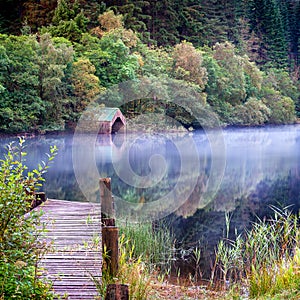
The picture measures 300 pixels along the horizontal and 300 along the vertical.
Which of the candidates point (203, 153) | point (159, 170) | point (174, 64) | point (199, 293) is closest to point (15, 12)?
point (174, 64)

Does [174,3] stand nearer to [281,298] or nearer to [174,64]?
[174,64]

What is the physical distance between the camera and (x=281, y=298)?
3.81m

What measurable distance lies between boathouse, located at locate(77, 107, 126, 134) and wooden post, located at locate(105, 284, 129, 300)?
2325cm

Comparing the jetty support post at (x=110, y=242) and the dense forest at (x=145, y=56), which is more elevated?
the dense forest at (x=145, y=56)

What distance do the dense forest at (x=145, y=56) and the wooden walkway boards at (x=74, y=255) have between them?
17.8 m

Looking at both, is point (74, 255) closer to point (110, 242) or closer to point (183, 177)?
point (110, 242)

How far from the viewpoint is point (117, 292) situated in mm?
2467

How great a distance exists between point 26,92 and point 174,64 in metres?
11.8

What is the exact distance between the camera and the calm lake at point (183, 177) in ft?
32.4

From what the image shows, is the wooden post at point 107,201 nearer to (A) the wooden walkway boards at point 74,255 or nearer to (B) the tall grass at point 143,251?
(A) the wooden walkway boards at point 74,255

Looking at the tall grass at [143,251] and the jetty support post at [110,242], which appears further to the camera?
the tall grass at [143,251]

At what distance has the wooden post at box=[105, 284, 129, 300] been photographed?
246 centimetres

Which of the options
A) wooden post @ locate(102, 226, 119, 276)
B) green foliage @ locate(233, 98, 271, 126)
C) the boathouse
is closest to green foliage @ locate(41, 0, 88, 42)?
the boathouse

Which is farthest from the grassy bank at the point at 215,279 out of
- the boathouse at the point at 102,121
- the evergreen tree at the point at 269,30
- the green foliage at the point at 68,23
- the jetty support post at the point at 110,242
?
the evergreen tree at the point at 269,30
